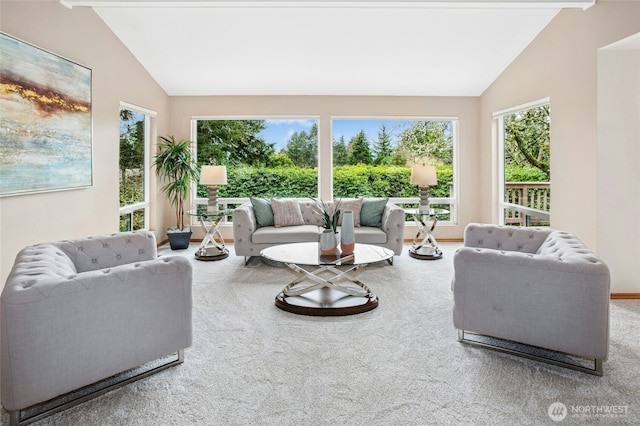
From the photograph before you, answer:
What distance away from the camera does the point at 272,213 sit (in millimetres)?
5844

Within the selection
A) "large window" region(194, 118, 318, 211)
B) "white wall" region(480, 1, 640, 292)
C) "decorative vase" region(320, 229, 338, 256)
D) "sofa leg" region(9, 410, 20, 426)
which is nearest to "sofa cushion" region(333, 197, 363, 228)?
"large window" region(194, 118, 318, 211)

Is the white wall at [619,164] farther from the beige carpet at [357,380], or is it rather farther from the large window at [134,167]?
the large window at [134,167]

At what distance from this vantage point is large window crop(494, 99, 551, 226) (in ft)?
17.4

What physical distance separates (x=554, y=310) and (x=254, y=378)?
5.93 ft

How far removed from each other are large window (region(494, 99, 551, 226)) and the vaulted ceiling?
0.79 m

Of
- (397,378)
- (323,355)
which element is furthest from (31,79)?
(397,378)

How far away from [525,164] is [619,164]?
1.75 meters

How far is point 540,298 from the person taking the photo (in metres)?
2.62

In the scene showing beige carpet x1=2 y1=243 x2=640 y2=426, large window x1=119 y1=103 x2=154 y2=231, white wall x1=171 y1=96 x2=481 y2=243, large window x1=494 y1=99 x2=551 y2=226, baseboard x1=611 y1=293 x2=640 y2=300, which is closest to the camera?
beige carpet x1=2 y1=243 x2=640 y2=426

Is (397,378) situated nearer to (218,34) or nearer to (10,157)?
(10,157)

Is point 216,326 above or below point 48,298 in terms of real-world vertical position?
below

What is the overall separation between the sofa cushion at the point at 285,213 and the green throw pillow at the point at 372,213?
0.83 m

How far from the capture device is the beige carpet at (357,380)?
2.14 m

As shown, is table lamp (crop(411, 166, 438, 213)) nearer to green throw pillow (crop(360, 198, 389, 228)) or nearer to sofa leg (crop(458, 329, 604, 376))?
green throw pillow (crop(360, 198, 389, 228))
